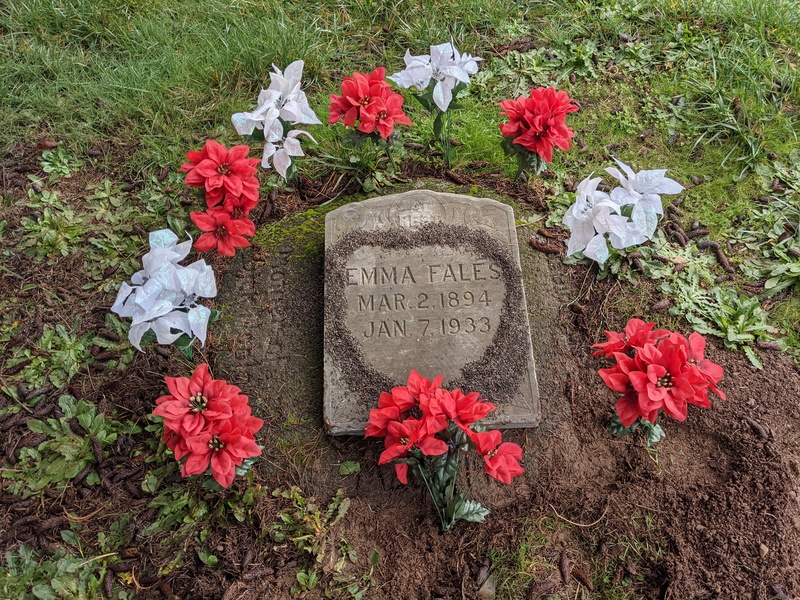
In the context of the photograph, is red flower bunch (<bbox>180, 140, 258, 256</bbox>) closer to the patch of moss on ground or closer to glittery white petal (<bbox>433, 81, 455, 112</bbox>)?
the patch of moss on ground

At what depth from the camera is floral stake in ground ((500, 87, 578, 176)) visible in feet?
8.28

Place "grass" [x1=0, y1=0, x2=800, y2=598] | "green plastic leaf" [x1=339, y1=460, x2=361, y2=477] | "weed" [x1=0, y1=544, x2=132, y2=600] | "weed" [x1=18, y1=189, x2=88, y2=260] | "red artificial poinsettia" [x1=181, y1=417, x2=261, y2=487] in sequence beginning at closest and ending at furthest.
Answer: "red artificial poinsettia" [x1=181, y1=417, x2=261, y2=487], "weed" [x1=0, y1=544, x2=132, y2=600], "green plastic leaf" [x1=339, y1=460, x2=361, y2=477], "grass" [x1=0, y1=0, x2=800, y2=598], "weed" [x1=18, y1=189, x2=88, y2=260]

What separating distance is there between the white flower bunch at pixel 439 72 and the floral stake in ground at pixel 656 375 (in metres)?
1.26

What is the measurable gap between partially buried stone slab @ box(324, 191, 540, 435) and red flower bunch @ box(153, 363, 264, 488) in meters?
0.46

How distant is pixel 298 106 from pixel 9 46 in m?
2.54

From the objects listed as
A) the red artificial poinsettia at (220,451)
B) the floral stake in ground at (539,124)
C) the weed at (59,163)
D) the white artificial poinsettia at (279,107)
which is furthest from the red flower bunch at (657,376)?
the weed at (59,163)

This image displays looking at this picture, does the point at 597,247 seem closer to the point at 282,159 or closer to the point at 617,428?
the point at 617,428

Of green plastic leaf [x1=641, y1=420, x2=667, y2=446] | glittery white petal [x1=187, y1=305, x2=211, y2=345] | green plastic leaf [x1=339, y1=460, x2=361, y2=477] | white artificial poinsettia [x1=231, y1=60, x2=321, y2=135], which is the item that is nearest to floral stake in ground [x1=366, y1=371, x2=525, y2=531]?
green plastic leaf [x1=339, y1=460, x2=361, y2=477]

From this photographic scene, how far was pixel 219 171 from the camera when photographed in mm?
2375

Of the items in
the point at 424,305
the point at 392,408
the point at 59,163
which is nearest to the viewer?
the point at 392,408

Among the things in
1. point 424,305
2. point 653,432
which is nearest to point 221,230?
point 424,305

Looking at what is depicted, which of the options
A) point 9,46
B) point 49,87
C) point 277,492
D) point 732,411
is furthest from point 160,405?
point 9,46

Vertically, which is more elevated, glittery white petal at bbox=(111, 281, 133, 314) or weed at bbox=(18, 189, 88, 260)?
glittery white petal at bbox=(111, 281, 133, 314)

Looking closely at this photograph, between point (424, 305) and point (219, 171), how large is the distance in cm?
99
